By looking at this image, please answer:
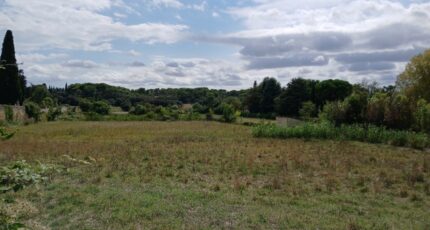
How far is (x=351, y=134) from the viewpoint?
25703 mm

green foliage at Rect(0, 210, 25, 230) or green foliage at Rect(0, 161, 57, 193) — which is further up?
green foliage at Rect(0, 161, 57, 193)

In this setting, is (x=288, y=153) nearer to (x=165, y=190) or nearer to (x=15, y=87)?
(x=165, y=190)

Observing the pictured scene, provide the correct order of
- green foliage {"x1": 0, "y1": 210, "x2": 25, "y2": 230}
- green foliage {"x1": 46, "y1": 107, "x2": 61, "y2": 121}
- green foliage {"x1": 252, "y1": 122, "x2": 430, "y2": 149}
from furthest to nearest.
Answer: green foliage {"x1": 46, "y1": 107, "x2": 61, "y2": 121} → green foliage {"x1": 252, "y1": 122, "x2": 430, "y2": 149} → green foliage {"x1": 0, "y1": 210, "x2": 25, "y2": 230}

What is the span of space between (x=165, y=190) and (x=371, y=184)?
542 cm

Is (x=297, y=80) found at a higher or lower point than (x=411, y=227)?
higher

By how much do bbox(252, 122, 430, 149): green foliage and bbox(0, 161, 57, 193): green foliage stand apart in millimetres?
23486

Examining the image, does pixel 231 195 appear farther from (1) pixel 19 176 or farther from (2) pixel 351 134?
(2) pixel 351 134

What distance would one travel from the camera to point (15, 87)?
42406 millimetres

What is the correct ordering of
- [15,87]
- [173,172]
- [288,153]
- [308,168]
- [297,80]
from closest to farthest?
[173,172], [308,168], [288,153], [15,87], [297,80]

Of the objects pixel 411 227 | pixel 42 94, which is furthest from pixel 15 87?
pixel 411 227

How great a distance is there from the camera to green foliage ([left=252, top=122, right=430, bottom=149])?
22.8 metres

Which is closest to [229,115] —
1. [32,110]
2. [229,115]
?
[229,115]

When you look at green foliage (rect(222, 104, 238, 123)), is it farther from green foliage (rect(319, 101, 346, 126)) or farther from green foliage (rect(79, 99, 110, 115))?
green foliage (rect(319, 101, 346, 126))

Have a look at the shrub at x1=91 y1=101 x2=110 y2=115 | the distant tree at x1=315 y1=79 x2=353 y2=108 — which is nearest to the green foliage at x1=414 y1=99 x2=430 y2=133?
the distant tree at x1=315 y1=79 x2=353 y2=108
